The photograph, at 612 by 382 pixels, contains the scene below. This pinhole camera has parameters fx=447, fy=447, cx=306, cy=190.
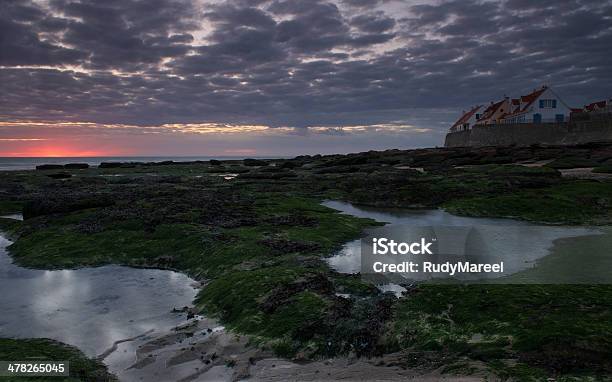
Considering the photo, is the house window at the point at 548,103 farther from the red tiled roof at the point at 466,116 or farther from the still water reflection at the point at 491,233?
the still water reflection at the point at 491,233

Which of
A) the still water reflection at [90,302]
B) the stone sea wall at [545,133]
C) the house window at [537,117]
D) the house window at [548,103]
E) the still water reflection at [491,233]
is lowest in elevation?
the still water reflection at [90,302]

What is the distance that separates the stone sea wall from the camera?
8088 centimetres

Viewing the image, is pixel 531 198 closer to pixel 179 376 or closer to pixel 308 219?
pixel 308 219

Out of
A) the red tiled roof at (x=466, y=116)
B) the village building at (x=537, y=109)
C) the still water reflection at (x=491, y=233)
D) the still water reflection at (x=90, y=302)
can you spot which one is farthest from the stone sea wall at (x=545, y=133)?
the still water reflection at (x=90, y=302)

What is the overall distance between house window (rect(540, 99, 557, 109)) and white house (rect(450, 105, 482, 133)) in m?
30.0

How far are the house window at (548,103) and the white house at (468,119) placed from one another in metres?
30.0

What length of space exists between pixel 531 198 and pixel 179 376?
78.8ft

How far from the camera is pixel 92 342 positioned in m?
10.6

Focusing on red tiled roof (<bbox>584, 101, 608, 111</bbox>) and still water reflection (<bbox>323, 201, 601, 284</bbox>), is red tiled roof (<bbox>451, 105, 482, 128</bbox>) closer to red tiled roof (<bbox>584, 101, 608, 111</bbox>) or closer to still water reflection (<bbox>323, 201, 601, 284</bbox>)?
red tiled roof (<bbox>584, 101, 608, 111</bbox>)

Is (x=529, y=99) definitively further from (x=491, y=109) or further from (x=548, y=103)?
(x=491, y=109)

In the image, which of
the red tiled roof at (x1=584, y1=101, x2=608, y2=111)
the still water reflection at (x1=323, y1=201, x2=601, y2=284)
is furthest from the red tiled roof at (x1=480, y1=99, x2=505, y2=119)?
the still water reflection at (x1=323, y1=201, x2=601, y2=284)

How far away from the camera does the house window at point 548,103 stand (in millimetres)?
99250

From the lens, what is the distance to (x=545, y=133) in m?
90.7

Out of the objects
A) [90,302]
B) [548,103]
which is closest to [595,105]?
[548,103]
